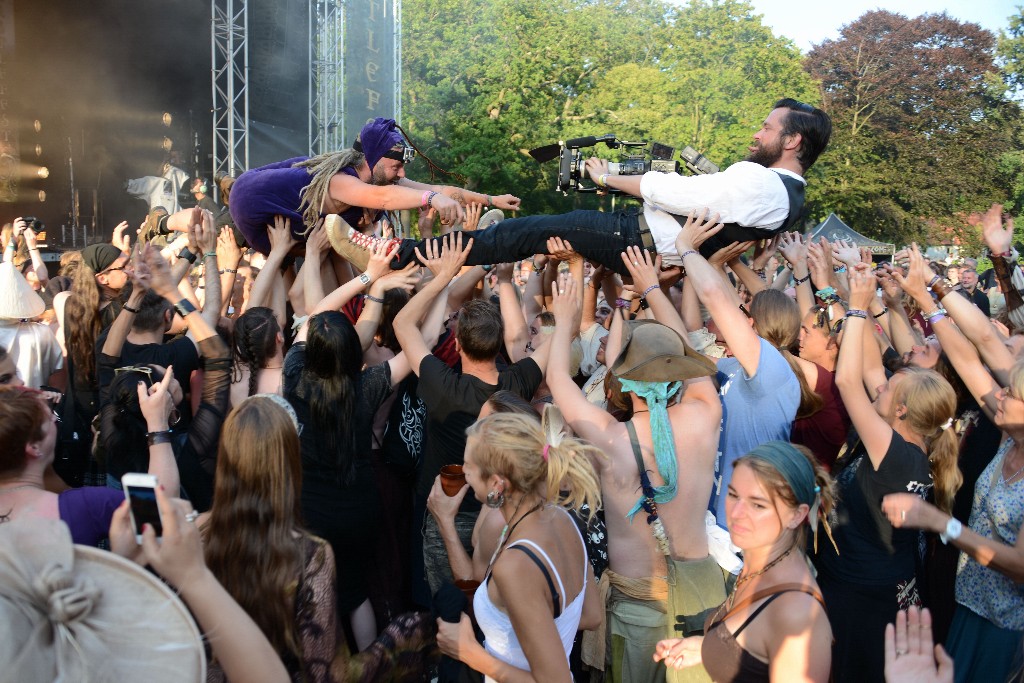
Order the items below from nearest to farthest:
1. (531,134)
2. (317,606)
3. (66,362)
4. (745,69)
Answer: (317,606) → (66,362) → (531,134) → (745,69)

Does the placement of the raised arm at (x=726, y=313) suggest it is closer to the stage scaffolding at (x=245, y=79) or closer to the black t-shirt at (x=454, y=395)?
the black t-shirt at (x=454, y=395)

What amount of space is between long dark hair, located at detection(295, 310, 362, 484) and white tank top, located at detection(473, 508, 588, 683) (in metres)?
1.11

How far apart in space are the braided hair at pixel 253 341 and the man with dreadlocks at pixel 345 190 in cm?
79

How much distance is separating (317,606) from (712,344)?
2.74 m

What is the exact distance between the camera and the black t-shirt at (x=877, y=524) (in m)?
3.07

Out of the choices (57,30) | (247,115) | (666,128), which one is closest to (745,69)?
(666,128)

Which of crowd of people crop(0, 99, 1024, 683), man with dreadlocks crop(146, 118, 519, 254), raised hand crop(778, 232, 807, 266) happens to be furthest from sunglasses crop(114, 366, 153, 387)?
raised hand crop(778, 232, 807, 266)

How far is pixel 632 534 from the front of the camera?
2928 mm

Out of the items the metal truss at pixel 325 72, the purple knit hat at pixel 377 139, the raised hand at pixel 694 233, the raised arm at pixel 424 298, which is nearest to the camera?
the raised hand at pixel 694 233

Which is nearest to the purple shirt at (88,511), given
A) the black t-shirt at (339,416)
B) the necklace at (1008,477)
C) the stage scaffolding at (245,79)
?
the black t-shirt at (339,416)

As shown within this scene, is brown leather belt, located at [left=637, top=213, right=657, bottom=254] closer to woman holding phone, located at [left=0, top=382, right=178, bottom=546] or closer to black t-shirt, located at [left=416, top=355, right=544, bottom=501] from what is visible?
black t-shirt, located at [left=416, top=355, right=544, bottom=501]

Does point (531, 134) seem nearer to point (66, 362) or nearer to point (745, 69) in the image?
point (745, 69)

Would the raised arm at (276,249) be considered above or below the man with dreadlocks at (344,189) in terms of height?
below

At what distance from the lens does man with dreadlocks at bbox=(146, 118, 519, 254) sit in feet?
13.6
